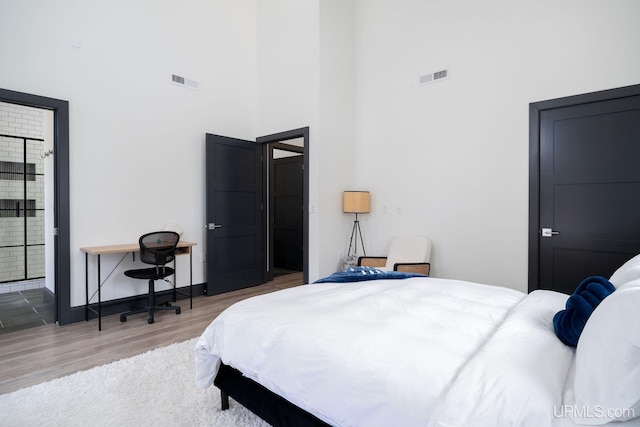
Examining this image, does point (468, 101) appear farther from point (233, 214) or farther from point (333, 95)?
point (233, 214)

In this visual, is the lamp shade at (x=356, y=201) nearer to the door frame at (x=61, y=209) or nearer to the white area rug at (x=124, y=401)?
the white area rug at (x=124, y=401)

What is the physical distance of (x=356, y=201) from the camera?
4.70m

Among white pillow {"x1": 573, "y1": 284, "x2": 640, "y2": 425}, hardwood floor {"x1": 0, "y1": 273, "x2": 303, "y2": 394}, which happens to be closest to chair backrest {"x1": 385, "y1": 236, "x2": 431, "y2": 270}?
hardwood floor {"x1": 0, "y1": 273, "x2": 303, "y2": 394}

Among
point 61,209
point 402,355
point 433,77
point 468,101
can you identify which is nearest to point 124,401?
point 402,355

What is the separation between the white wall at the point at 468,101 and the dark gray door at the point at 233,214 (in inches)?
68.3

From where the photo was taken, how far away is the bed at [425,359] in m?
1.01

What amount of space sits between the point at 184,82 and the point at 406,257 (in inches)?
152

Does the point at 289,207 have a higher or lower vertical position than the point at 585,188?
lower

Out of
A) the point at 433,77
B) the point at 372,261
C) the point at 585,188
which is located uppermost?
the point at 433,77

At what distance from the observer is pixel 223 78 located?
16.8 ft

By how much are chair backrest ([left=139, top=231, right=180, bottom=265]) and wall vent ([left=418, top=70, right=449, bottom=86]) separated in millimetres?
3643

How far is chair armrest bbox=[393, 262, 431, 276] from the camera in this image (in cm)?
392

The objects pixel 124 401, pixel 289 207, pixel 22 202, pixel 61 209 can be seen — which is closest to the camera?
pixel 124 401

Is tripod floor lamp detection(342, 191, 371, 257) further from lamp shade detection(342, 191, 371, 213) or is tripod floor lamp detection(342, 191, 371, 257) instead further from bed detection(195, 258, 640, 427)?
bed detection(195, 258, 640, 427)
